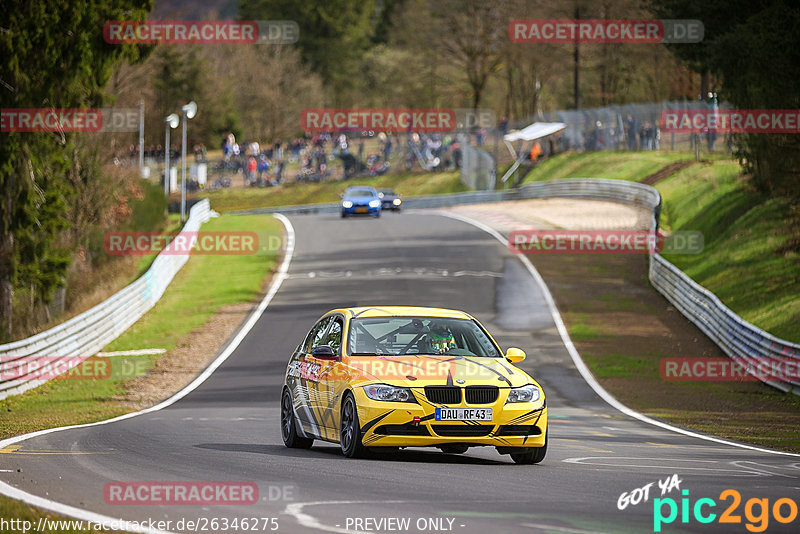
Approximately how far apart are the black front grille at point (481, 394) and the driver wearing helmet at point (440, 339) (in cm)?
99

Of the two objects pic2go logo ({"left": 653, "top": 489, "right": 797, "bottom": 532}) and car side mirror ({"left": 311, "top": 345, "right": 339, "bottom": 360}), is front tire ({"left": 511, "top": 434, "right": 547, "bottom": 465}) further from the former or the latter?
pic2go logo ({"left": 653, "top": 489, "right": 797, "bottom": 532})

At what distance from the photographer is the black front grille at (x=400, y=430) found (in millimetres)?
11266

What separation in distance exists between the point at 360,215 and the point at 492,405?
1899 inches

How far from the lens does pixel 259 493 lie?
910 centimetres

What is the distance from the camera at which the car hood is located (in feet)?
37.7

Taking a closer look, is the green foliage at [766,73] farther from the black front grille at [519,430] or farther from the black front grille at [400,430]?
the black front grille at [400,430]

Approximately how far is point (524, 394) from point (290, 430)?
3078mm

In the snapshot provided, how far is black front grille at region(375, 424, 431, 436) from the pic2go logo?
279 cm

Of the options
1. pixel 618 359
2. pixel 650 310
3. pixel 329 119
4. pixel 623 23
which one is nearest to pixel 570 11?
pixel 623 23

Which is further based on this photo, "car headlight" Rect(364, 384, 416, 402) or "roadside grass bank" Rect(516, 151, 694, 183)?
"roadside grass bank" Rect(516, 151, 694, 183)

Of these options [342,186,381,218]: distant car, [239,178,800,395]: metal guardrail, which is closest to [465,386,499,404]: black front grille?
[239,178,800,395]: metal guardrail

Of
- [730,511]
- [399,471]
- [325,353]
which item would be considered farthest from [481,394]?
[730,511]

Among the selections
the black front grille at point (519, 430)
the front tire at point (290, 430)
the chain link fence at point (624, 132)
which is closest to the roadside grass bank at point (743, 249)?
the chain link fence at point (624, 132)

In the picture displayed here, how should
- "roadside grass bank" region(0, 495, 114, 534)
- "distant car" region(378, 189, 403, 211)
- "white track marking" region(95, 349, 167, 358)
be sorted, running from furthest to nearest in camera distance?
1. "distant car" region(378, 189, 403, 211)
2. "white track marking" region(95, 349, 167, 358)
3. "roadside grass bank" region(0, 495, 114, 534)
